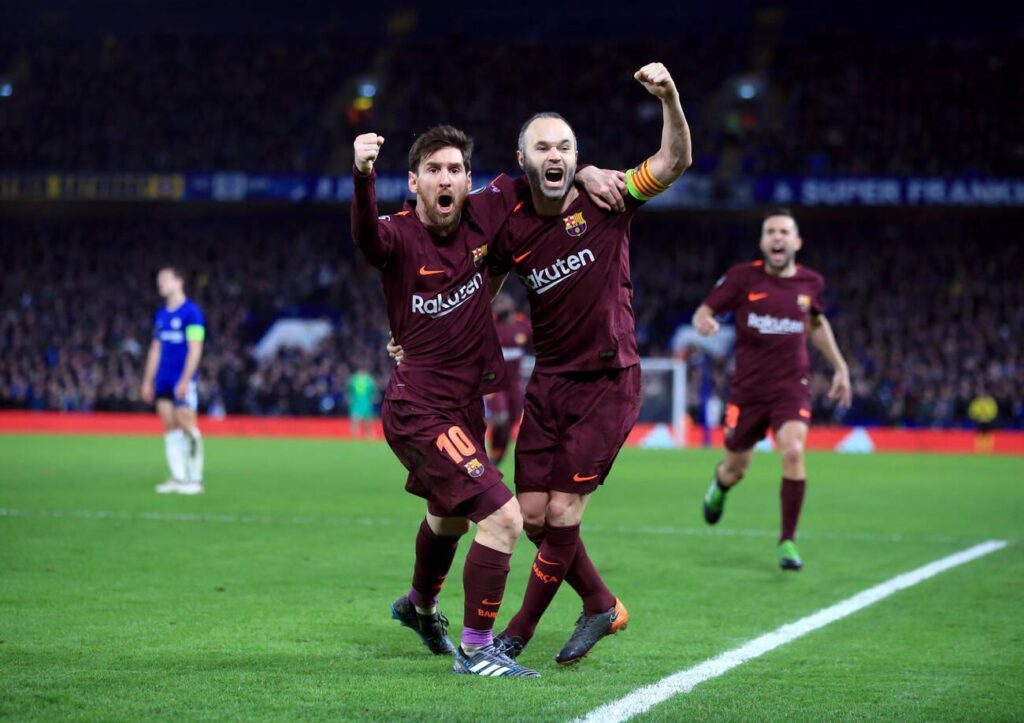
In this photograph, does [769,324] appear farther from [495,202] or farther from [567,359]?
[495,202]

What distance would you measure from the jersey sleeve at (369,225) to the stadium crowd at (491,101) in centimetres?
3329

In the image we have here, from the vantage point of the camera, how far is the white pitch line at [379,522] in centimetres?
1116

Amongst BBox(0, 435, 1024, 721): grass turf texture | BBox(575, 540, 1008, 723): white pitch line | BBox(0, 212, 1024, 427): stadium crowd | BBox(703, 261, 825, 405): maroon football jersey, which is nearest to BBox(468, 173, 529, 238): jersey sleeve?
BBox(0, 435, 1024, 721): grass turf texture

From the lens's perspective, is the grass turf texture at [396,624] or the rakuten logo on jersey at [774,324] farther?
the rakuten logo on jersey at [774,324]

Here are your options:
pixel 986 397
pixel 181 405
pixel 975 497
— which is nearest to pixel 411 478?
pixel 181 405

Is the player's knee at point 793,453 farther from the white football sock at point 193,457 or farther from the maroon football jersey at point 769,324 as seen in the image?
the white football sock at point 193,457

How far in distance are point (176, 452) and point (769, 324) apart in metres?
Answer: 6.94

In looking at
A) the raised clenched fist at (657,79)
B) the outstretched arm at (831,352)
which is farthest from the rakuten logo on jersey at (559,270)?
the outstretched arm at (831,352)

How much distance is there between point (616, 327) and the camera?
5852 millimetres

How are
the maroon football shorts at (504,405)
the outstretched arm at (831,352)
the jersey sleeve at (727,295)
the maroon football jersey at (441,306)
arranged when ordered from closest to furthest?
the maroon football jersey at (441,306)
the jersey sleeve at (727,295)
the outstretched arm at (831,352)
the maroon football shorts at (504,405)

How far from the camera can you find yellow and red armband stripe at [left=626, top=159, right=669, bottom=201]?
5656mm

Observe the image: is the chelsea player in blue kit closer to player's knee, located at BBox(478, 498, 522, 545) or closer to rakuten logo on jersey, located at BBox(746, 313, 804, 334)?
rakuten logo on jersey, located at BBox(746, 313, 804, 334)

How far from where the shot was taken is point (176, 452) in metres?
14.1

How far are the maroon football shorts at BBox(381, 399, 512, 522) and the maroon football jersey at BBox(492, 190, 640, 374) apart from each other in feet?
1.95
